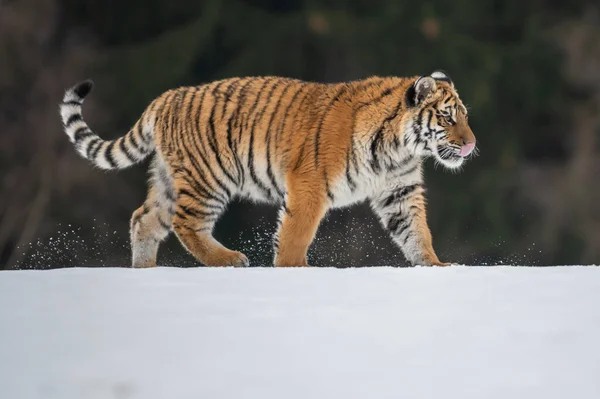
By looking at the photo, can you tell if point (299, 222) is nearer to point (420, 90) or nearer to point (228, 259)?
point (228, 259)

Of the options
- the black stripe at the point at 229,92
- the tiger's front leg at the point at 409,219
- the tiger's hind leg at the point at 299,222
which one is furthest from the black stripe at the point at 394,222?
the black stripe at the point at 229,92

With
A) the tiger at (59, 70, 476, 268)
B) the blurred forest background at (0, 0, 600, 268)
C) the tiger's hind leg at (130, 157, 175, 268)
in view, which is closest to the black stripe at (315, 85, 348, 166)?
the tiger at (59, 70, 476, 268)

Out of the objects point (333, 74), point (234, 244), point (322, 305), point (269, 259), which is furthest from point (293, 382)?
point (333, 74)

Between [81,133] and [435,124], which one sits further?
[81,133]

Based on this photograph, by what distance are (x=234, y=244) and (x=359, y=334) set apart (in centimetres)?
882

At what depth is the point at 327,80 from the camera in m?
13.4

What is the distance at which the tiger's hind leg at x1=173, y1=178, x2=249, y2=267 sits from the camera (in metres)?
6.12

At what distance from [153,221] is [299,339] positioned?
3.14 m

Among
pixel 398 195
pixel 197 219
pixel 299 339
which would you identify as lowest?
pixel 197 219

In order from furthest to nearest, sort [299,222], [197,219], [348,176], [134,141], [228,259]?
[134,141] < [197,219] < [228,259] < [348,176] < [299,222]

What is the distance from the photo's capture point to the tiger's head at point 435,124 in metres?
5.86

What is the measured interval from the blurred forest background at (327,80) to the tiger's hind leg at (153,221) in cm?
564

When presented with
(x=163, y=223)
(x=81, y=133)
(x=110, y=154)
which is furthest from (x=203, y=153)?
(x=81, y=133)

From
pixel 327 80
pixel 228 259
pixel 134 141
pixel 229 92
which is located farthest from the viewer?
pixel 327 80
